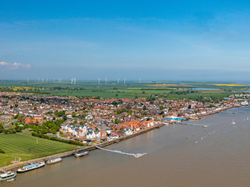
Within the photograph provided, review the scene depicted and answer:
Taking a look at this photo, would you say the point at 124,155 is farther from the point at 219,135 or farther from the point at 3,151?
the point at 219,135

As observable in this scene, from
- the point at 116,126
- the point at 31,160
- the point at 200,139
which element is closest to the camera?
the point at 31,160

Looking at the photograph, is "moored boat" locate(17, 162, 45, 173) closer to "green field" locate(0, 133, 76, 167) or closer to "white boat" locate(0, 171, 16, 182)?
"white boat" locate(0, 171, 16, 182)

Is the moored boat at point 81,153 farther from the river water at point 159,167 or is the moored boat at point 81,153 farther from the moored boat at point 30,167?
the moored boat at point 30,167

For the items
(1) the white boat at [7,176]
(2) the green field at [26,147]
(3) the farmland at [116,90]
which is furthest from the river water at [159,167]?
(3) the farmland at [116,90]

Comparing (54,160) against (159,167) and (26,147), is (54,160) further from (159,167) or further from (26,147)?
(159,167)

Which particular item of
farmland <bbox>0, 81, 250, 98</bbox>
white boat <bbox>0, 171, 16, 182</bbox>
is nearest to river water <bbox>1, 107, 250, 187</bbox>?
white boat <bbox>0, 171, 16, 182</bbox>

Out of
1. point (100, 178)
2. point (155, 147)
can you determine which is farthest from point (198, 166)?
point (100, 178)
